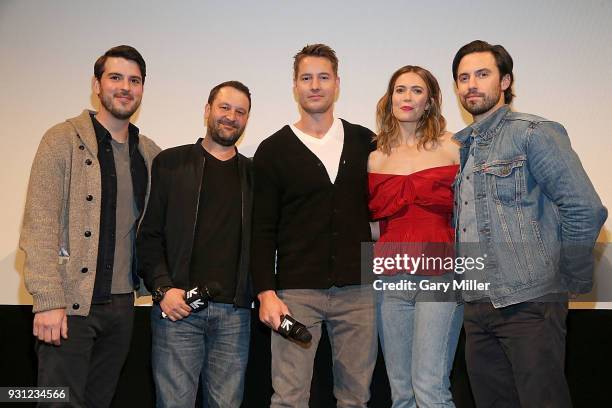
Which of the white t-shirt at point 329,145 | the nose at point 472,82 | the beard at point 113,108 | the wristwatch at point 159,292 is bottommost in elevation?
the wristwatch at point 159,292

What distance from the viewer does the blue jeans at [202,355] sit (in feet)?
8.78

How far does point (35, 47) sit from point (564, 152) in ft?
10.6

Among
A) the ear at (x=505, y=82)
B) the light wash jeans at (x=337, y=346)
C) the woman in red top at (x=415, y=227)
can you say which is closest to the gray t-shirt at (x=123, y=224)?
the light wash jeans at (x=337, y=346)

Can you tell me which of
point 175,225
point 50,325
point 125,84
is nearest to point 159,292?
point 175,225

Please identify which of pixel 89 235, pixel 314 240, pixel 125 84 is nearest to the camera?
pixel 89 235

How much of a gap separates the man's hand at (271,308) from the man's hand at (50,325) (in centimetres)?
82

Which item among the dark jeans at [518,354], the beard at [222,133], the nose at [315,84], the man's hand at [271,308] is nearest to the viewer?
the dark jeans at [518,354]

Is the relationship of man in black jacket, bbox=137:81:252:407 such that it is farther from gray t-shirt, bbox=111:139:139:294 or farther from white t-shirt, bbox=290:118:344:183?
white t-shirt, bbox=290:118:344:183

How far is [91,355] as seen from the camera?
2615 millimetres

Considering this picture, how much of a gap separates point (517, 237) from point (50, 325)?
6.27ft

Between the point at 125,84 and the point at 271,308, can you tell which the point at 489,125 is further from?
the point at 125,84

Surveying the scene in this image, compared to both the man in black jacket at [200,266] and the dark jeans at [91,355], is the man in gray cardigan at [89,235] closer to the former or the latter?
the dark jeans at [91,355]

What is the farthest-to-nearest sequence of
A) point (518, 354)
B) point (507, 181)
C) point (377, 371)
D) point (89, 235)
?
point (377, 371) → point (89, 235) → point (507, 181) → point (518, 354)

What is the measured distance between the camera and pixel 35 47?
3.81 m
